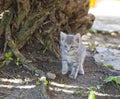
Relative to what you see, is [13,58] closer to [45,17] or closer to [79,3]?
[45,17]

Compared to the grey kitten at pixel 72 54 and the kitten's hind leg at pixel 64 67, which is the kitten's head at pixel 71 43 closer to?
the grey kitten at pixel 72 54

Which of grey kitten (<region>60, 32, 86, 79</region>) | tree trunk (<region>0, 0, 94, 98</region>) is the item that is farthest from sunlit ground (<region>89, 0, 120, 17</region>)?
grey kitten (<region>60, 32, 86, 79</region>)

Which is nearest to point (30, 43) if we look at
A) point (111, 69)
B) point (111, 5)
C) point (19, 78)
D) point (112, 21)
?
point (19, 78)

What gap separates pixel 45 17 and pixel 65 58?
743mm

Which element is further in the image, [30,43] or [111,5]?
[111,5]

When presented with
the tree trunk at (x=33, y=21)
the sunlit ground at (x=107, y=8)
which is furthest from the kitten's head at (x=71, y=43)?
the sunlit ground at (x=107, y=8)

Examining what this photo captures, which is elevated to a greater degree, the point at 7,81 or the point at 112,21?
the point at 112,21

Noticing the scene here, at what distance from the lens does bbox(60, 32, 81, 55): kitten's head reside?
5.15m

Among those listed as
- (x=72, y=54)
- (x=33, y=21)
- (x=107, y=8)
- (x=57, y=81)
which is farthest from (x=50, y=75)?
(x=107, y=8)

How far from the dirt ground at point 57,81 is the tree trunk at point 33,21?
16 cm

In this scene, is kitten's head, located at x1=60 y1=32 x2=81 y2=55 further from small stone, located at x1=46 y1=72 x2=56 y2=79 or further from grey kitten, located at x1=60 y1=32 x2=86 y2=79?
small stone, located at x1=46 y1=72 x2=56 y2=79

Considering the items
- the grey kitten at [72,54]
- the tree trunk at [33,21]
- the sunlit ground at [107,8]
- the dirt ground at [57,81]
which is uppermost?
the sunlit ground at [107,8]

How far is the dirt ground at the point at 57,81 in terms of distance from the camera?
4553mm

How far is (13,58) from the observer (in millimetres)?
5223
